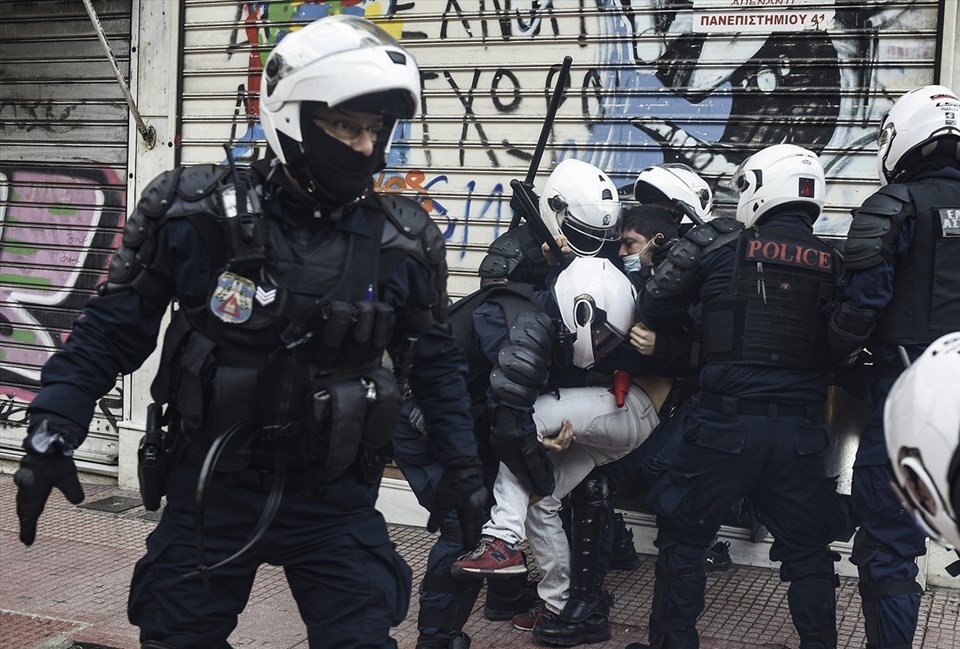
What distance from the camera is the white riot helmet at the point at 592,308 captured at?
187 inches

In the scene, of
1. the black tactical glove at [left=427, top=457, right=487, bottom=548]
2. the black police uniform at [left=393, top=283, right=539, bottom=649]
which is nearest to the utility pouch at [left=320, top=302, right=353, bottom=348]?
the black tactical glove at [left=427, top=457, right=487, bottom=548]

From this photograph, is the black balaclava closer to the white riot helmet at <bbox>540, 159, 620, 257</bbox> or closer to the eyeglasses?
the eyeglasses

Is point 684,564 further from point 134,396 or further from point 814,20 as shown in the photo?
point 134,396

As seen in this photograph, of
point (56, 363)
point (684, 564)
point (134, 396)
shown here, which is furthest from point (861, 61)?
point (134, 396)

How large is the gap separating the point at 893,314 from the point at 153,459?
9.41 ft

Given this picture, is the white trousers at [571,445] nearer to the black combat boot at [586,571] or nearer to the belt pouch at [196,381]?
the black combat boot at [586,571]

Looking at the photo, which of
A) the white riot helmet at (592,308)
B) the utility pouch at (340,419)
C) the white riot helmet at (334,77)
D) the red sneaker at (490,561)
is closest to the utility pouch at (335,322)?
the utility pouch at (340,419)

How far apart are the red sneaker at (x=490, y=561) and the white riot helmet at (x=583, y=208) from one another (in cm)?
148

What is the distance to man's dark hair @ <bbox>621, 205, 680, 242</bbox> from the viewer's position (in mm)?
5391

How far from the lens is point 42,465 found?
113 inches

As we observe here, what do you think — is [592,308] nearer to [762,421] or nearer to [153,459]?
[762,421]

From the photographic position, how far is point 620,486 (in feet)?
19.1

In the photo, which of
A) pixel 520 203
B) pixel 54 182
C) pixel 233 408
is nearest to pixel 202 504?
pixel 233 408

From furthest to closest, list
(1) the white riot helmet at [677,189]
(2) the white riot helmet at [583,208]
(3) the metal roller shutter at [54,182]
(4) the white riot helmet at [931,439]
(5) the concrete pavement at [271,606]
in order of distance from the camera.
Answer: (3) the metal roller shutter at [54,182], (1) the white riot helmet at [677,189], (2) the white riot helmet at [583,208], (5) the concrete pavement at [271,606], (4) the white riot helmet at [931,439]
